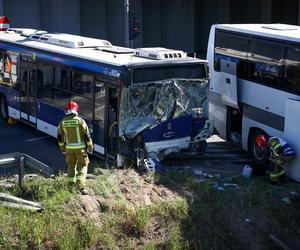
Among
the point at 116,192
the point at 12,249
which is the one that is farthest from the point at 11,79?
the point at 12,249

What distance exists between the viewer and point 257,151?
13922mm

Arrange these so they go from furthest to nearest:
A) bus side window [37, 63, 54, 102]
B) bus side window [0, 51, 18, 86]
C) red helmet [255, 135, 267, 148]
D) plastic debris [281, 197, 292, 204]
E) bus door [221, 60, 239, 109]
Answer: bus side window [0, 51, 18, 86] → bus side window [37, 63, 54, 102] → bus door [221, 60, 239, 109] → red helmet [255, 135, 267, 148] → plastic debris [281, 197, 292, 204]

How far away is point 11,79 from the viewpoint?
17391 mm

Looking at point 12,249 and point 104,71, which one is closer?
point 12,249

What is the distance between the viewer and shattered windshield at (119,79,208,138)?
1241 cm

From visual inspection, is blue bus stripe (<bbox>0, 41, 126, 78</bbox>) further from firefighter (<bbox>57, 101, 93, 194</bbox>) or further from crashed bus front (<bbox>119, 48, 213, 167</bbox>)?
firefighter (<bbox>57, 101, 93, 194</bbox>)

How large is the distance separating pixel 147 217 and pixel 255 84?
5902 mm

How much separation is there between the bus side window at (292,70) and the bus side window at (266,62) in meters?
0.20

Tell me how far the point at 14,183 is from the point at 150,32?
2568cm

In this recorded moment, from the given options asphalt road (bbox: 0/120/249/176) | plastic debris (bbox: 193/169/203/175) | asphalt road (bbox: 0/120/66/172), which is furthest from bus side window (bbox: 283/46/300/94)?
asphalt road (bbox: 0/120/66/172)

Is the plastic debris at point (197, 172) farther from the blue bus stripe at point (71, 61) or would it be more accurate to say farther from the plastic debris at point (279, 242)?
the plastic debris at point (279, 242)

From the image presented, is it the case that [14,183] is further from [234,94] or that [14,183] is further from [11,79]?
[11,79]

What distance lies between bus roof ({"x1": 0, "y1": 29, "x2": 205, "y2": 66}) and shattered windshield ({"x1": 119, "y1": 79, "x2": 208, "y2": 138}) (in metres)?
0.48

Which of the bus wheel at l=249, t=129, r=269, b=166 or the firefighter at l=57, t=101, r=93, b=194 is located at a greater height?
the firefighter at l=57, t=101, r=93, b=194
